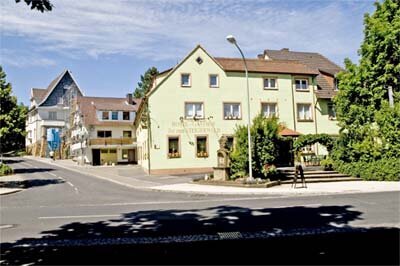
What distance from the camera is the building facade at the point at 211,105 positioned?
112ft

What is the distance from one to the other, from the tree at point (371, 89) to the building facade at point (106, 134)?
119 ft

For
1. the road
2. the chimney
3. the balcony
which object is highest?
the chimney

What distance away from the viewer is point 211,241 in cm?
784

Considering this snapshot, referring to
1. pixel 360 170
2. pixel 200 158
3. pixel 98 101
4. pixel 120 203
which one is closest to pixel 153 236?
pixel 120 203

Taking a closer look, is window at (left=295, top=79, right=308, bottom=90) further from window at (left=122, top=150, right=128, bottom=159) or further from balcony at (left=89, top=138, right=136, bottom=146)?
window at (left=122, top=150, right=128, bottom=159)

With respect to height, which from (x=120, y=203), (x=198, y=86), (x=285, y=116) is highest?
(x=198, y=86)

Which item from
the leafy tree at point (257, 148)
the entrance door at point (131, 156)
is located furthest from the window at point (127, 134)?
the leafy tree at point (257, 148)

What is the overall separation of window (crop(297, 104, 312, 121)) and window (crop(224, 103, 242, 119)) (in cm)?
666

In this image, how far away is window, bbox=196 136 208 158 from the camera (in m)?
34.5

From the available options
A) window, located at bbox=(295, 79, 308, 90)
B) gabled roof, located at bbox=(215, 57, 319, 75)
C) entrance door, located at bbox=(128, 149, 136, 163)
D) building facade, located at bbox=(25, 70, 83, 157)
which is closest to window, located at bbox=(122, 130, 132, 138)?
entrance door, located at bbox=(128, 149, 136, 163)

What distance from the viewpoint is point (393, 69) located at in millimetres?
25969

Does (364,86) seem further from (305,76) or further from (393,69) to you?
(305,76)

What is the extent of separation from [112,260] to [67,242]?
80.3 inches

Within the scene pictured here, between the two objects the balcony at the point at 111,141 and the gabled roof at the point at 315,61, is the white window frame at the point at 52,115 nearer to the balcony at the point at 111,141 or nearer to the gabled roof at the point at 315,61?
the balcony at the point at 111,141
